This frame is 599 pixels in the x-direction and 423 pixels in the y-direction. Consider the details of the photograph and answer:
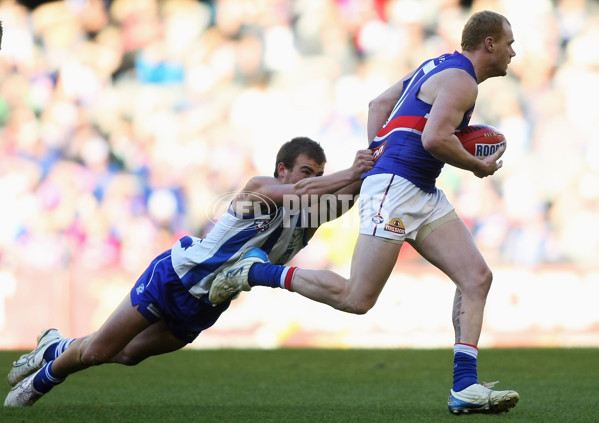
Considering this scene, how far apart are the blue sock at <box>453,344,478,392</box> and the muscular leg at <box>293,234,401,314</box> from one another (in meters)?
0.56

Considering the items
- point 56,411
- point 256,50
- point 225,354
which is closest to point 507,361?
point 225,354

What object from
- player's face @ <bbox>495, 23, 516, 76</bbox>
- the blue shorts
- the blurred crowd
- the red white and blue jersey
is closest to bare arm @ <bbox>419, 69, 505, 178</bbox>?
the red white and blue jersey

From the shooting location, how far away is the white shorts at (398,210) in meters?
4.99

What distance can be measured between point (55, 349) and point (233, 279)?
137cm

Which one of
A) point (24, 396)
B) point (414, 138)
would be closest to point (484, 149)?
point (414, 138)

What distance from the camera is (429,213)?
514 centimetres

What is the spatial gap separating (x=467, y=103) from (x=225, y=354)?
5.66 meters

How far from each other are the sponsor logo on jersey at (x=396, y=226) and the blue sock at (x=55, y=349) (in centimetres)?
211

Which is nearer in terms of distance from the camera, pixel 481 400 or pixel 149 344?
pixel 481 400

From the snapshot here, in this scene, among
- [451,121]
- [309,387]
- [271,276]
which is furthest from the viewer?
[309,387]

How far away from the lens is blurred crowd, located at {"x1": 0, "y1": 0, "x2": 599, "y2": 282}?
39.9ft

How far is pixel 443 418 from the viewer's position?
189 inches

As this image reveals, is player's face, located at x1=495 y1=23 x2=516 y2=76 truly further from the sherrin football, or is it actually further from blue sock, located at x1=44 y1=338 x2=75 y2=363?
blue sock, located at x1=44 y1=338 x2=75 y2=363

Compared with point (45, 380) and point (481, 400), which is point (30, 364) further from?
point (481, 400)
